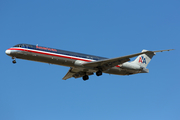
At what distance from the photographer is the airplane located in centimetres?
3023

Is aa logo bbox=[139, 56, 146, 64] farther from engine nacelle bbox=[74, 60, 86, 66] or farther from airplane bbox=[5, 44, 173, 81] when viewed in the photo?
engine nacelle bbox=[74, 60, 86, 66]

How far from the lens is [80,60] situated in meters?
33.1

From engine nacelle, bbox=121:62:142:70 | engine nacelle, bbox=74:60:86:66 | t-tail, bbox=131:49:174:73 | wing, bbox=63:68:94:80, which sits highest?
t-tail, bbox=131:49:174:73

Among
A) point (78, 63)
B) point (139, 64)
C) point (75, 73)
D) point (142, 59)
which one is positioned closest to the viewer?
point (78, 63)

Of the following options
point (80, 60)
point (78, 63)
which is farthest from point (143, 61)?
point (78, 63)

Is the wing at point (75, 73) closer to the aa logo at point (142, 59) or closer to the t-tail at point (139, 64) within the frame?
the t-tail at point (139, 64)

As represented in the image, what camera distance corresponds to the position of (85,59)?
33.7m

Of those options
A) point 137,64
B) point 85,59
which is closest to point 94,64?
point 85,59

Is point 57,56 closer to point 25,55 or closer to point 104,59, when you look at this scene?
point 25,55

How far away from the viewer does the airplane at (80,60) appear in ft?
99.2

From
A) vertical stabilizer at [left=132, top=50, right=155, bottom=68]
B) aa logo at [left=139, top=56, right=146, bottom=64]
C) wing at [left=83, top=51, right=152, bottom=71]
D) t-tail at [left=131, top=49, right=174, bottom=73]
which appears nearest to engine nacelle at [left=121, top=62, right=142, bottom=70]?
t-tail at [left=131, top=49, right=174, bottom=73]

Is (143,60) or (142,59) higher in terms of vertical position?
(142,59)

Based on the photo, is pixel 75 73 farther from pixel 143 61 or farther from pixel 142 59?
pixel 143 61

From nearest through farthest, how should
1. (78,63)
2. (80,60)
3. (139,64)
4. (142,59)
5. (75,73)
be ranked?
1. (78,63)
2. (80,60)
3. (75,73)
4. (139,64)
5. (142,59)
